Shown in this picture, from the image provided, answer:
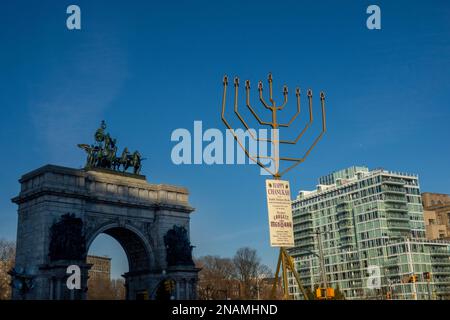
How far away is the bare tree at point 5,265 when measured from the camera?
7950cm

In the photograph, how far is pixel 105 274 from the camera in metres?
174

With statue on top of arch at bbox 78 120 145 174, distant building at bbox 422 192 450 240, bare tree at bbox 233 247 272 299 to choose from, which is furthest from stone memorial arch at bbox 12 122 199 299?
distant building at bbox 422 192 450 240

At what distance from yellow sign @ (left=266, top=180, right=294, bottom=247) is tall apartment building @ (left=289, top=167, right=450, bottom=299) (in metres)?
82.8

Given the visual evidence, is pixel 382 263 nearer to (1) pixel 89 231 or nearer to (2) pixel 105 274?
(1) pixel 89 231

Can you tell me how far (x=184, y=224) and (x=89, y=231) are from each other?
1114 centimetres

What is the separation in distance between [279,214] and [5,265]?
2997 inches

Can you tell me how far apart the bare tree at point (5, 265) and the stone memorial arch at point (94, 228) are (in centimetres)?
3096

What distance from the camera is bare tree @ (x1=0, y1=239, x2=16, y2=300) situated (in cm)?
7950

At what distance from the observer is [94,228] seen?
52.4m

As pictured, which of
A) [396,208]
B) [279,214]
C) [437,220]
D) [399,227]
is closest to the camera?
[279,214]

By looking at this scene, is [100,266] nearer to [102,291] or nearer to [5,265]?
[102,291]

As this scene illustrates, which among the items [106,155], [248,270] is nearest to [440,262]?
[248,270]

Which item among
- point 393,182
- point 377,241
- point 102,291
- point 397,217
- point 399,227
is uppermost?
point 393,182
